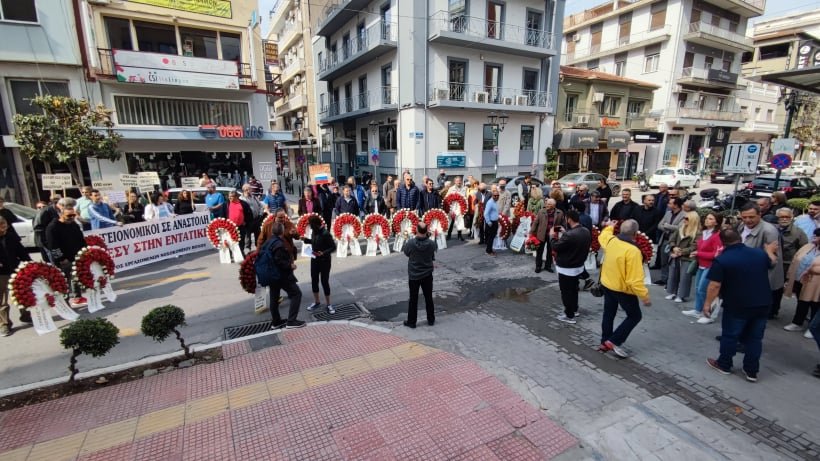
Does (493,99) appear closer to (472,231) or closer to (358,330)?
(472,231)

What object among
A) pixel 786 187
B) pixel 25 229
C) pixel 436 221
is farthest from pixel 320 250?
pixel 786 187

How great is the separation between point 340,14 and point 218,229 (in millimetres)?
21263

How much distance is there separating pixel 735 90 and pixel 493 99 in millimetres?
31901

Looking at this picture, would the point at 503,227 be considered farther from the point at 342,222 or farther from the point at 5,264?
the point at 5,264

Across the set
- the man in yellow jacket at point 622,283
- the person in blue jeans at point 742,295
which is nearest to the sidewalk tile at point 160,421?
the man in yellow jacket at point 622,283

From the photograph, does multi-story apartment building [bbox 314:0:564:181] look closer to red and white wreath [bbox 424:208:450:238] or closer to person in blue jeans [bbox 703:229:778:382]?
red and white wreath [bbox 424:208:450:238]

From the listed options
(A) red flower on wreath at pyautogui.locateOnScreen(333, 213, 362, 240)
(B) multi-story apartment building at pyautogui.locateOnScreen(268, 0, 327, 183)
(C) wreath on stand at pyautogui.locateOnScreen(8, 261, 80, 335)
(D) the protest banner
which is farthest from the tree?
(B) multi-story apartment building at pyautogui.locateOnScreen(268, 0, 327, 183)

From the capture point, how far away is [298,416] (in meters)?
4.14

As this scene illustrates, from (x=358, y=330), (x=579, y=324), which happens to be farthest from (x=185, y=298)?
(x=579, y=324)

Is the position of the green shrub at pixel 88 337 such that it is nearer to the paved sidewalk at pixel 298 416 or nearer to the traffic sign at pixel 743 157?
the paved sidewalk at pixel 298 416

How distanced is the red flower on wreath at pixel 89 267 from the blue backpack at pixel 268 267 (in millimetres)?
3640

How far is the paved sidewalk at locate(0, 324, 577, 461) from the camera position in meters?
3.70

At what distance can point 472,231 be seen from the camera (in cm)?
1259

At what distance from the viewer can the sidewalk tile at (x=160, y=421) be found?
3.95 m
